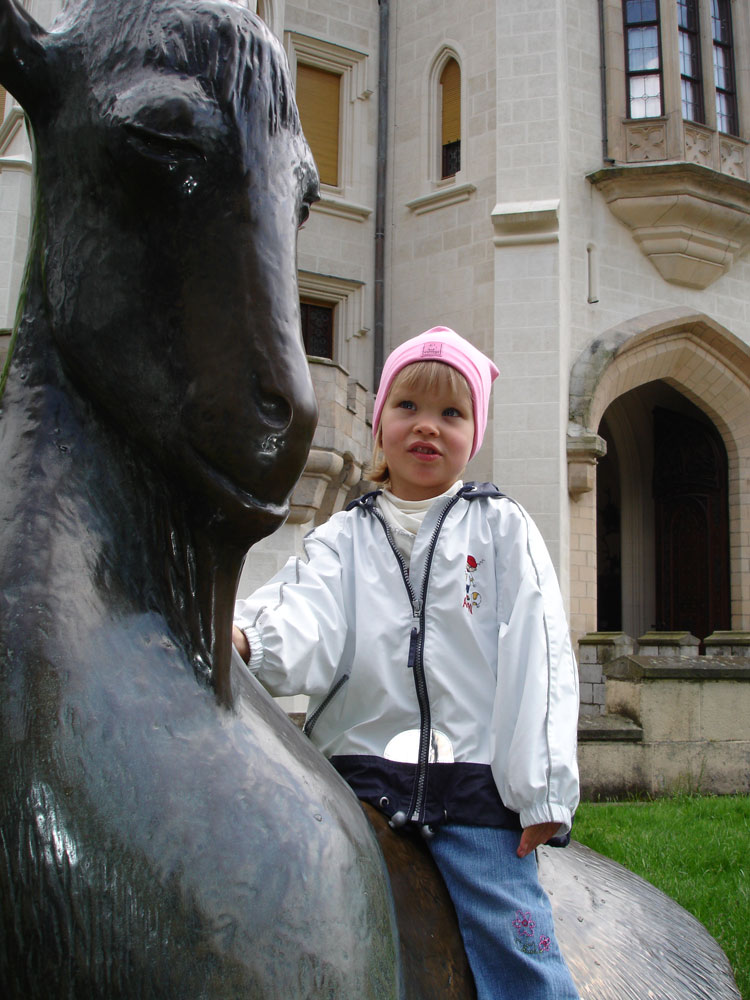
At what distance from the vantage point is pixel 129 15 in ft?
2.70

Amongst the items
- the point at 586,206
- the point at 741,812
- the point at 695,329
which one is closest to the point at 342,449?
the point at 741,812

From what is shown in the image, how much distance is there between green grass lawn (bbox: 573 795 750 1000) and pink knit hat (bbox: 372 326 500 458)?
2.20 meters

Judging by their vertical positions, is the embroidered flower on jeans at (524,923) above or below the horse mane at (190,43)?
below

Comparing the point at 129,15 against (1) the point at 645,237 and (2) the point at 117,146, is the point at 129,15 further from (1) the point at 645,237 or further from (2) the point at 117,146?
(1) the point at 645,237

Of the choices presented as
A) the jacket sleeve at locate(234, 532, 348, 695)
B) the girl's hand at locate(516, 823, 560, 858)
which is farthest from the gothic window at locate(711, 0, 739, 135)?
the girl's hand at locate(516, 823, 560, 858)

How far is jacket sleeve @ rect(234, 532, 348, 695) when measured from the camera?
1304mm

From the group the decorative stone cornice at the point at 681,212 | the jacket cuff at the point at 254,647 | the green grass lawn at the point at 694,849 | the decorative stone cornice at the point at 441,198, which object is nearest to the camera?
the jacket cuff at the point at 254,647

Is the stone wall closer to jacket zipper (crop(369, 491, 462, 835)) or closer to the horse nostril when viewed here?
jacket zipper (crop(369, 491, 462, 835))

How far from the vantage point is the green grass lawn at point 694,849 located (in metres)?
3.52

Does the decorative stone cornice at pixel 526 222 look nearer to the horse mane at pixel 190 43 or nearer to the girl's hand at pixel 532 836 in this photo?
the girl's hand at pixel 532 836

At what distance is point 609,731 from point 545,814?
5641 millimetres

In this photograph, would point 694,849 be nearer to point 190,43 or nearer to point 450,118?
point 190,43

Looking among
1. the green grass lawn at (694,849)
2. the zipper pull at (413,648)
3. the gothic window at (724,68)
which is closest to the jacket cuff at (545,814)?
the zipper pull at (413,648)

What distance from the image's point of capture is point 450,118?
1255 centimetres
